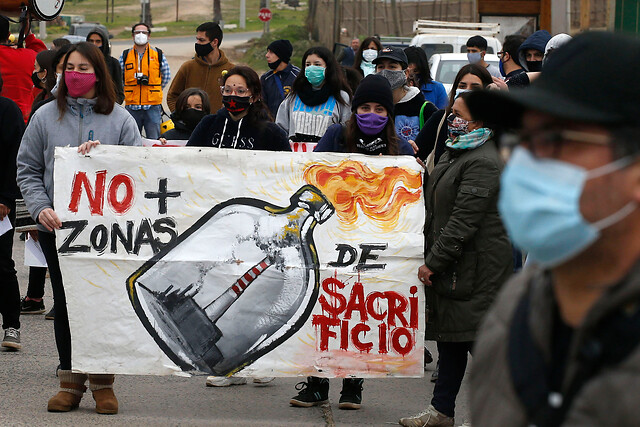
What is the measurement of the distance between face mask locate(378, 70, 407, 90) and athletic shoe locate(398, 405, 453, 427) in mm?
2974

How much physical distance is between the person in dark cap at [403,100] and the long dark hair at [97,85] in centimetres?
236

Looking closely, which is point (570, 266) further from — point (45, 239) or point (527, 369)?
point (45, 239)

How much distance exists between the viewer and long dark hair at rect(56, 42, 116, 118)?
5551 mm

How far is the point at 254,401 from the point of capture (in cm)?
588

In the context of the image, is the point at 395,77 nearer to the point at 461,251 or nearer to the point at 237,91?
the point at 237,91

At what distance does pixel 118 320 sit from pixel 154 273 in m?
0.31

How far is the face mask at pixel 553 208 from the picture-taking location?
1716 mm

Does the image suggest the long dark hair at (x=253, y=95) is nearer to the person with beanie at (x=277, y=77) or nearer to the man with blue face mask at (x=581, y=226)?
the person with beanie at (x=277, y=77)

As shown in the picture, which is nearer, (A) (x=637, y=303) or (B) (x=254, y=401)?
(A) (x=637, y=303)

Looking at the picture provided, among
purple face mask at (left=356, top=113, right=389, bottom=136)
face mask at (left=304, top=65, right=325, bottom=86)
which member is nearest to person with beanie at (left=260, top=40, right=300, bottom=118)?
face mask at (left=304, top=65, right=325, bottom=86)

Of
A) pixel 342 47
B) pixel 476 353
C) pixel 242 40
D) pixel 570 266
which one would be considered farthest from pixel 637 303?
pixel 242 40

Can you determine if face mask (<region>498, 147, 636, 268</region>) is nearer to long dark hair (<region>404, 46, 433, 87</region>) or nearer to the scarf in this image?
the scarf

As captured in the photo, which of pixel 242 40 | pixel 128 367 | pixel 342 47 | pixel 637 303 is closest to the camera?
pixel 637 303

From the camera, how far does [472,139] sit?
17.0ft
